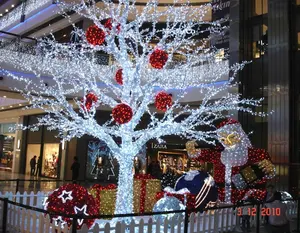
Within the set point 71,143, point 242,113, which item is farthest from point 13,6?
point 242,113

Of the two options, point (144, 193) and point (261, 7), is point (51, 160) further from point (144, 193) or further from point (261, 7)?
point (261, 7)

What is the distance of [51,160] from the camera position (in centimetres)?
2389

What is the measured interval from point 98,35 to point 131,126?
2210 mm

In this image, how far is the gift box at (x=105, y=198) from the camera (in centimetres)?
884

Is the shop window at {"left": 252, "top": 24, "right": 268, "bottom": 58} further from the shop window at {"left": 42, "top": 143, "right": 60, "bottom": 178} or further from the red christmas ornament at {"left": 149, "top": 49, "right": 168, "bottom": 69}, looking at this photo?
the shop window at {"left": 42, "top": 143, "right": 60, "bottom": 178}

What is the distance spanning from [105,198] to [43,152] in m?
16.6

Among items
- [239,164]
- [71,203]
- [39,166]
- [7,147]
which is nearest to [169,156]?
[39,166]

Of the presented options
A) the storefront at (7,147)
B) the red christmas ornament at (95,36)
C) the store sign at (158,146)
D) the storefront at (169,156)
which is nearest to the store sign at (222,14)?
A: the storefront at (169,156)

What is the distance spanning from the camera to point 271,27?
1334 centimetres

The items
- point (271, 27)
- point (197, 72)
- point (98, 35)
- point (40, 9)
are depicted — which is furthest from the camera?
point (40, 9)

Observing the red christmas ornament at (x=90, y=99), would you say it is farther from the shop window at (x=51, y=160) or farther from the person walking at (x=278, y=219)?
the shop window at (x=51, y=160)

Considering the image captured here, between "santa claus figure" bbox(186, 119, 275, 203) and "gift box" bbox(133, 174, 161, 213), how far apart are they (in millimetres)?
1736

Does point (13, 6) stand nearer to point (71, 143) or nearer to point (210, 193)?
point (71, 143)

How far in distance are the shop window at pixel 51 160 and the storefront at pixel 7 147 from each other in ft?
19.4
